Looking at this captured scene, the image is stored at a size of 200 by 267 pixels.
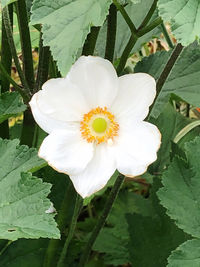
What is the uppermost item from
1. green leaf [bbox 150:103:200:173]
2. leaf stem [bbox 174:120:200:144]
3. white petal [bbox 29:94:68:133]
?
white petal [bbox 29:94:68:133]

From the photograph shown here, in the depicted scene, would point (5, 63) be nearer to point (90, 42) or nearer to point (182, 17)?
point (90, 42)

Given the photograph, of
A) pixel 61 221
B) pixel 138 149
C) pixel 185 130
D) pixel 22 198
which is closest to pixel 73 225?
pixel 61 221

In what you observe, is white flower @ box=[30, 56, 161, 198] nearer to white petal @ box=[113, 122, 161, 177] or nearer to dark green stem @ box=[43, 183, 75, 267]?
white petal @ box=[113, 122, 161, 177]

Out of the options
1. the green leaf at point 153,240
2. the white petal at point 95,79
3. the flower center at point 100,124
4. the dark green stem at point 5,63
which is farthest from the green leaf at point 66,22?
the green leaf at point 153,240

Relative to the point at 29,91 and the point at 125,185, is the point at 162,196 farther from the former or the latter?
the point at 125,185

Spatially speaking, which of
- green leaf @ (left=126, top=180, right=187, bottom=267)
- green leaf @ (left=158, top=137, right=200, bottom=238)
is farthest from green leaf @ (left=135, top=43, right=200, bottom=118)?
green leaf @ (left=126, top=180, right=187, bottom=267)

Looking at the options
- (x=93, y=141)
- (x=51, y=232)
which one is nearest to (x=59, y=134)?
(x=93, y=141)

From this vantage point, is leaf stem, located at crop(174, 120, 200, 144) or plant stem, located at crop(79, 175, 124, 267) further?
leaf stem, located at crop(174, 120, 200, 144)

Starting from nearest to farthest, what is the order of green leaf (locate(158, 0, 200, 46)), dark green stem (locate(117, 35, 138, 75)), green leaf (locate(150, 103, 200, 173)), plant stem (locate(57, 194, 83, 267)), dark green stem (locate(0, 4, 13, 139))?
1. green leaf (locate(158, 0, 200, 46))
2. dark green stem (locate(117, 35, 138, 75))
3. plant stem (locate(57, 194, 83, 267))
4. dark green stem (locate(0, 4, 13, 139))
5. green leaf (locate(150, 103, 200, 173))
